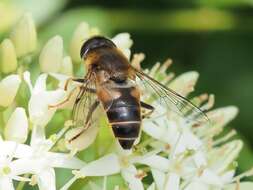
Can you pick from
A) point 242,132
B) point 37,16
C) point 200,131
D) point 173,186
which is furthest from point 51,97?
point 242,132

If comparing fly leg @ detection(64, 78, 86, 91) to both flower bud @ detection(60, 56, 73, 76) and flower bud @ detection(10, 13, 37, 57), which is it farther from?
flower bud @ detection(10, 13, 37, 57)

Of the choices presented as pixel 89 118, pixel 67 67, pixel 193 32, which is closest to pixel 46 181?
pixel 89 118

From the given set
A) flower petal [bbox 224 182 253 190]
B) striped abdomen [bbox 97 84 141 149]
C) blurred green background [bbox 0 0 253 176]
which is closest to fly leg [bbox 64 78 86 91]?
striped abdomen [bbox 97 84 141 149]

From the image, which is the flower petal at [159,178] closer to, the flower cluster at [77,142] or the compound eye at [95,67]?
the flower cluster at [77,142]

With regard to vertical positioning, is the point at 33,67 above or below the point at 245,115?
above

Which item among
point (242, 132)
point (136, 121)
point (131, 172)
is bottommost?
point (242, 132)

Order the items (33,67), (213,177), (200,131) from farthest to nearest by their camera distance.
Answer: (33,67) → (200,131) → (213,177)

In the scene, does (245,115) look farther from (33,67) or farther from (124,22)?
(33,67)

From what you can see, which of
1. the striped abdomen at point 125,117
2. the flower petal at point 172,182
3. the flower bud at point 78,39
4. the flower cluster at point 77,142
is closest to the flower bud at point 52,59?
the flower cluster at point 77,142
